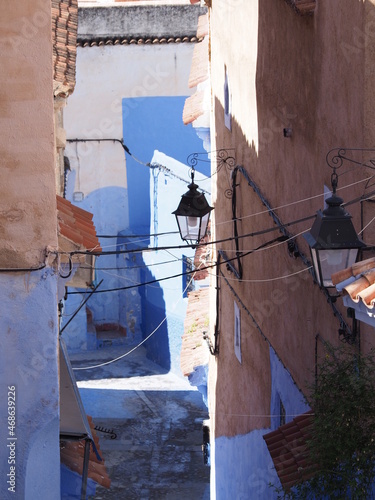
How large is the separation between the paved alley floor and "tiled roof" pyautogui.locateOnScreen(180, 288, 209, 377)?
100 inches

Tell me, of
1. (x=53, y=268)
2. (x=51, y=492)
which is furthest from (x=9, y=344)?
(x=51, y=492)

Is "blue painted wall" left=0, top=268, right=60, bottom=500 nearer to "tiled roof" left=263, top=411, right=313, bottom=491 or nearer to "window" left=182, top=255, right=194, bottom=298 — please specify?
"tiled roof" left=263, top=411, right=313, bottom=491

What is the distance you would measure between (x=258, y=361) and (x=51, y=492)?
13.8 ft

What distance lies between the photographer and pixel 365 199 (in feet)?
23.4

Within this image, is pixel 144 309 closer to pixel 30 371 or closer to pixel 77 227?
pixel 77 227

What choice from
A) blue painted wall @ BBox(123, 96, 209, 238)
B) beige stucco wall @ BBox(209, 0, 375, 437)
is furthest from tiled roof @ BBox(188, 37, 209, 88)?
blue painted wall @ BBox(123, 96, 209, 238)

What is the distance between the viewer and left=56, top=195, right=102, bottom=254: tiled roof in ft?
31.7

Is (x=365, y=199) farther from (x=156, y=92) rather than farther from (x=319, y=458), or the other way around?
(x=156, y=92)

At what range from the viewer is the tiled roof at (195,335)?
1667 centimetres

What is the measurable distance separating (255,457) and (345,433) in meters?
5.83

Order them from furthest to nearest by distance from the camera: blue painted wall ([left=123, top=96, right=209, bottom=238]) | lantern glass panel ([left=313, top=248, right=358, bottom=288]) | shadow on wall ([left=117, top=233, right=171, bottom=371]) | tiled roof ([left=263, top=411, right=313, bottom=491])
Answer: blue painted wall ([left=123, top=96, right=209, bottom=238]) → shadow on wall ([left=117, top=233, right=171, bottom=371]) → tiled roof ([left=263, top=411, right=313, bottom=491]) → lantern glass panel ([left=313, top=248, right=358, bottom=288])

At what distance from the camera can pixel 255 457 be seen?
12.1 meters

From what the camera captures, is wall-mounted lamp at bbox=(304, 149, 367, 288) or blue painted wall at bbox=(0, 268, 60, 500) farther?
blue painted wall at bbox=(0, 268, 60, 500)

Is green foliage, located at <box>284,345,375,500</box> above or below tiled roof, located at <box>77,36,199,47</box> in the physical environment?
below
